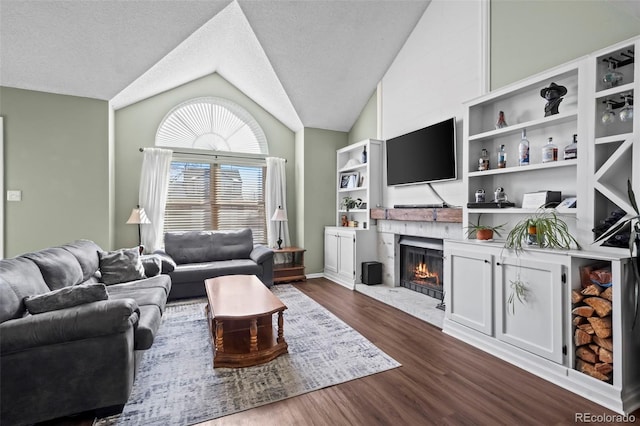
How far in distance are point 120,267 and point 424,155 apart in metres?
3.83

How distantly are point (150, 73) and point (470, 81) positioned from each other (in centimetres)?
400

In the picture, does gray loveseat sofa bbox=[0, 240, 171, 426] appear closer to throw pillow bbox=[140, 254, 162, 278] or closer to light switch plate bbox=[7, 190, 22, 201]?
throw pillow bbox=[140, 254, 162, 278]

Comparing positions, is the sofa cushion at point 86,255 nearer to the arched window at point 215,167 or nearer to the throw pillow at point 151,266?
the throw pillow at point 151,266

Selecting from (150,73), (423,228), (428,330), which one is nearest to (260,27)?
(150,73)

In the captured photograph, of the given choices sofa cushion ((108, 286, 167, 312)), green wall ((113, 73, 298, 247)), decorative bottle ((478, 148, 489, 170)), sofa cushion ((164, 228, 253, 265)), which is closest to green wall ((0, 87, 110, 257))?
green wall ((113, 73, 298, 247))

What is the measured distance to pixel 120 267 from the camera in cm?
333

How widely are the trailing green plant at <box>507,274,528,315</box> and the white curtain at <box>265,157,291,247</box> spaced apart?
A: 3.78m

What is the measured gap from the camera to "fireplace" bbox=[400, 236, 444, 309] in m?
3.87

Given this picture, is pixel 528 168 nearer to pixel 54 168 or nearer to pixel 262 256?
pixel 262 256

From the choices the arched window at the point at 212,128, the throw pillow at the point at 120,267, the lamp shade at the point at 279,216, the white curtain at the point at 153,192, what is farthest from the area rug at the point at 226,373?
the arched window at the point at 212,128

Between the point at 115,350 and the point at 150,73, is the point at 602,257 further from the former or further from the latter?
the point at 150,73

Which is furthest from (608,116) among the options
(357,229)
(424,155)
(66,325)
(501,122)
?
(66,325)

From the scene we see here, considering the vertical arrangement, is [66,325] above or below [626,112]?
below

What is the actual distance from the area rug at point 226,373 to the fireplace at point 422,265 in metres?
1.43
